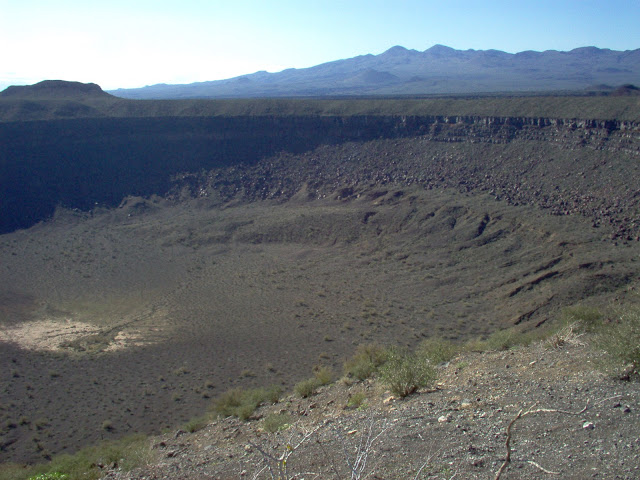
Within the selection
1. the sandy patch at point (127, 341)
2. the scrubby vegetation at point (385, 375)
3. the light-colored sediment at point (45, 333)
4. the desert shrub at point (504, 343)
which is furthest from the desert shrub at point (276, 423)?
the light-colored sediment at point (45, 333)

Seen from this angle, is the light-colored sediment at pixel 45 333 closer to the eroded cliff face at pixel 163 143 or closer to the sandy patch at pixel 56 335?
the sandy patch at pixel 56 335

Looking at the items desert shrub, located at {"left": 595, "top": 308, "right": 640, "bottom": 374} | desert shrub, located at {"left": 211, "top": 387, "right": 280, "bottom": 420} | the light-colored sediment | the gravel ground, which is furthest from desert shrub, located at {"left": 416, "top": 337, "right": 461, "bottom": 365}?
the light-colored sediment

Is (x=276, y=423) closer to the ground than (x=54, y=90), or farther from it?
closer to the ground

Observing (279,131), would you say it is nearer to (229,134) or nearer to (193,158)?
(229,134)

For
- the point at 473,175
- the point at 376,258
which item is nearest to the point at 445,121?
the point at 473,175

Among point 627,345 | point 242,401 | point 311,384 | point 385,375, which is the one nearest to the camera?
point 627,345

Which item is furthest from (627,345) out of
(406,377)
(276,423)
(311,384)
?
(311,384)

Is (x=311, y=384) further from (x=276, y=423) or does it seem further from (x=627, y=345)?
(x=627, y=345)
